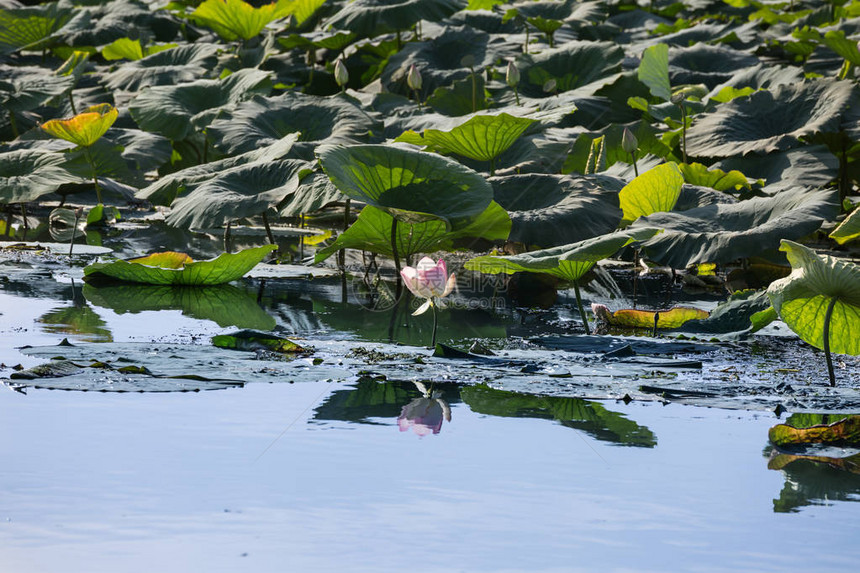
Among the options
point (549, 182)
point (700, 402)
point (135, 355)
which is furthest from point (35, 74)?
point (700, 402)

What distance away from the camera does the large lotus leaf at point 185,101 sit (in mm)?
5168

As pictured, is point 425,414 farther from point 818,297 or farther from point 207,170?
point 207,170

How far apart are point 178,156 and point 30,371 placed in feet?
13.6

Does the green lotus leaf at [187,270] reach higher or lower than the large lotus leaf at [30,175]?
lower

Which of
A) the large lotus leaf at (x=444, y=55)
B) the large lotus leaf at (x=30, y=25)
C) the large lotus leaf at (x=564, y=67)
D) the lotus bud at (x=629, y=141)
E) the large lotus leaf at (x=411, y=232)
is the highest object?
the large lotus leaf at (x=30, y=25)

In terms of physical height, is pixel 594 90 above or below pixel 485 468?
above

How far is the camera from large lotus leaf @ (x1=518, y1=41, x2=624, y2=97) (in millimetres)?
5387

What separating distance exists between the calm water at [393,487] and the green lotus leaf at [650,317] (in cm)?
71

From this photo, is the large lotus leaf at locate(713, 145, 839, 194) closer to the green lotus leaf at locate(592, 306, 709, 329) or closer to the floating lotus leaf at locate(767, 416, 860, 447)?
the green lotus leaf at locate(592, 306, 709, 329)

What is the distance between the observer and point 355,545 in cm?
128

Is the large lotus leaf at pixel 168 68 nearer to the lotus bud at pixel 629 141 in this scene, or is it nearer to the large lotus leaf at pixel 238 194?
the large lotus leaf at pixel 238 194

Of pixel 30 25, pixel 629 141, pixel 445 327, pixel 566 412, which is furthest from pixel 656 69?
pixel 30 25

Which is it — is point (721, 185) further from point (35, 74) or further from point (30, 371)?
point (35, 74)

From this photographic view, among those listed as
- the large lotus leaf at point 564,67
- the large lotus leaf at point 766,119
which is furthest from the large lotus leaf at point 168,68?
the large lotus leaf at point 766,119
